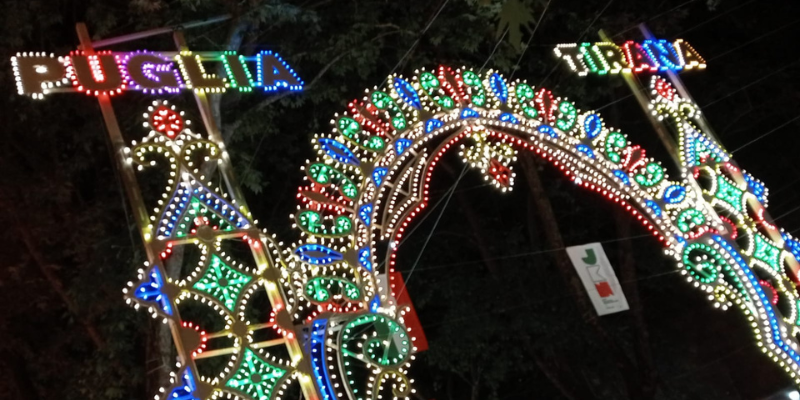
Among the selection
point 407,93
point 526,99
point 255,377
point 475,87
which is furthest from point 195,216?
point 526,99

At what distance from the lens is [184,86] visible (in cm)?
614

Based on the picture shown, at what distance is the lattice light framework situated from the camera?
201 inches

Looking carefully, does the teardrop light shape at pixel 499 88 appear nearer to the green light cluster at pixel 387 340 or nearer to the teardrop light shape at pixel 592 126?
the teardrop light shape at pixel 592 126

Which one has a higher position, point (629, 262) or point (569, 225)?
point (569, 225)

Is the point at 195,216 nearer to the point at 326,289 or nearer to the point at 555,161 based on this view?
the point at 326,289

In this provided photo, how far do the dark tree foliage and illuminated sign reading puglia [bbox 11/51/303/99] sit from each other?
5.19ft

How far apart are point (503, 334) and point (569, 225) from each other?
2.45 meters

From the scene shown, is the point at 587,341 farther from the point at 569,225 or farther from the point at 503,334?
the point at 569,225

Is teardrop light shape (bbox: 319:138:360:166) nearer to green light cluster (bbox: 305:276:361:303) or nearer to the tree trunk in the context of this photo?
green light cluster (bbox: 305:276:361:303)

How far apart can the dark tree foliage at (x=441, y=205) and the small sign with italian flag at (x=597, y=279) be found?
1410 mm

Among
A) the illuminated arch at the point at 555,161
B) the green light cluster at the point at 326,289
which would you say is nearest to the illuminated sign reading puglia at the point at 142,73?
the illuminated arch at the point at 555,161

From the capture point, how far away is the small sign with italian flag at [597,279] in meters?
8.60

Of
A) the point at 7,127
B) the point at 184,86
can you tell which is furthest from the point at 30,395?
the point at 184,86

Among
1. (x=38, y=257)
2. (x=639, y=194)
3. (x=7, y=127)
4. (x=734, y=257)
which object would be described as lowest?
(x=734, y=257)
